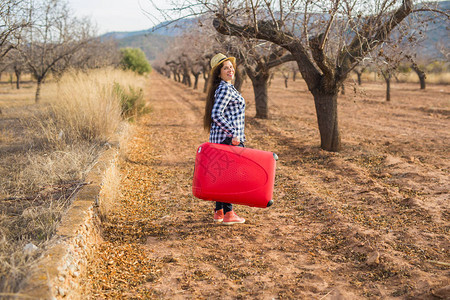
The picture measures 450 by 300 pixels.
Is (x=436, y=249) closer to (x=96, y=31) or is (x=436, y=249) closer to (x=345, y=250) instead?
(x=345, y=250)

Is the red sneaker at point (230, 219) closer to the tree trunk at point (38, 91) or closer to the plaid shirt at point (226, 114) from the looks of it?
the plaid shirt at point (226, 114)

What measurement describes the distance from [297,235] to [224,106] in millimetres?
1617

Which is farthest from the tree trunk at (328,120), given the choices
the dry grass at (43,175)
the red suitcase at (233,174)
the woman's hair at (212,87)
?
the dry grass at (43,175)

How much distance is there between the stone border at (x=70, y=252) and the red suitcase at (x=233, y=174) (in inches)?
43.3

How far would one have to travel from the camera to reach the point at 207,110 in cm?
393

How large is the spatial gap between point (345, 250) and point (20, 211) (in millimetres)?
3450

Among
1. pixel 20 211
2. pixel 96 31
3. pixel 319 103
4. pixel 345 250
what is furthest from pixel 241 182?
pixel 96 31

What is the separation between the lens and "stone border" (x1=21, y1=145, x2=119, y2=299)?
2.25m

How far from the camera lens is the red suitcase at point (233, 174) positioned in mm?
3465

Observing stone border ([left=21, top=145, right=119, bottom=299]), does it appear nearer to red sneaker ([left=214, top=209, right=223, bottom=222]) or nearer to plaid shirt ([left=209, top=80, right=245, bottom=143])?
red sneaker ([left=214, top=209, right=223, bottom=222])

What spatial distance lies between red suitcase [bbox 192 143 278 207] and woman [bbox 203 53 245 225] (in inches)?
10.4

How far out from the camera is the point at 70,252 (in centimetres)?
272

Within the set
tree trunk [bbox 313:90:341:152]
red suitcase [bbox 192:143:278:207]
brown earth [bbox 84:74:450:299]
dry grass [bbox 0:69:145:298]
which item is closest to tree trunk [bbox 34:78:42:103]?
dry grass [bbox 0:69:145:298]

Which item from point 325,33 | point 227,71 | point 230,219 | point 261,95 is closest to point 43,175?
point 230,219
